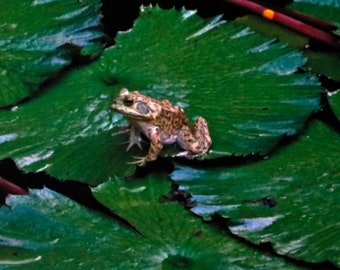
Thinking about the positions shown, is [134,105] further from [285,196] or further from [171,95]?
[285,196]

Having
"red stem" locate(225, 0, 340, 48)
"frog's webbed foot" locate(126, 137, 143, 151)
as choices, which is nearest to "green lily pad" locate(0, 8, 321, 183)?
"frog's webbed foot" locate(126, 137, 143, 151)

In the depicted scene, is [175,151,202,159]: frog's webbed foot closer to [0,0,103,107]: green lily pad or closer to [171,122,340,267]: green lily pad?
[171,122,340,267]: green lily pad

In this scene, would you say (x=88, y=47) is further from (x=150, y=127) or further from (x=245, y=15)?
(x=245, y=15)

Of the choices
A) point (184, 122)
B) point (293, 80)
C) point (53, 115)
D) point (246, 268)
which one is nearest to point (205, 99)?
point (184, 122)

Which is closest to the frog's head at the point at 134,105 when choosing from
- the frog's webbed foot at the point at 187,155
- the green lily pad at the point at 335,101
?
the frog's webbed foot at the point at 187,155

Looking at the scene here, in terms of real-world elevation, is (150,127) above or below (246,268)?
above

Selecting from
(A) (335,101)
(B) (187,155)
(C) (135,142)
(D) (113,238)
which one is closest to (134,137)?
(C) (135,142)
